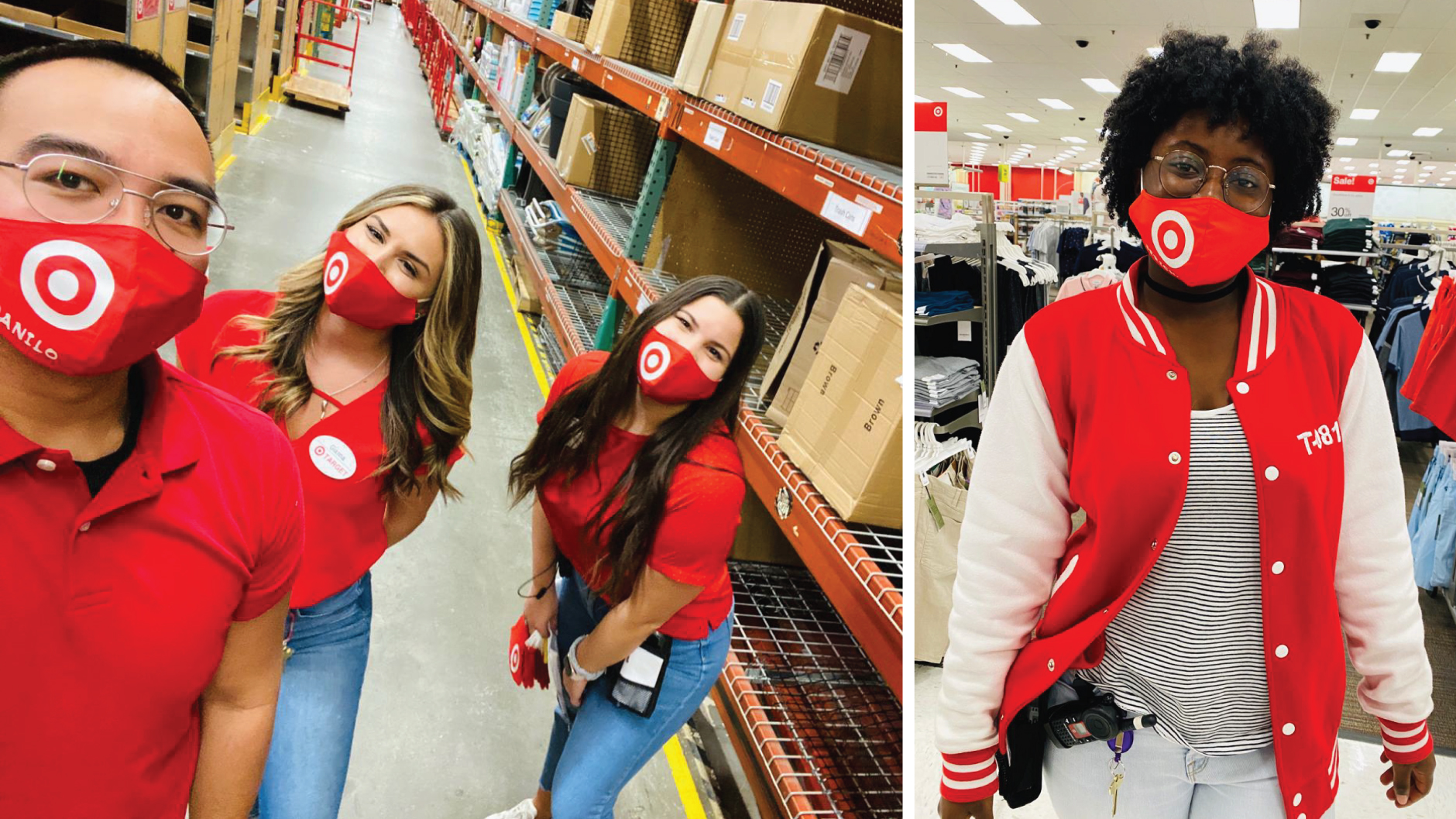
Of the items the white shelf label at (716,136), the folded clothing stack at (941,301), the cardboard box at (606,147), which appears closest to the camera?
the white shelf label at (716,136)

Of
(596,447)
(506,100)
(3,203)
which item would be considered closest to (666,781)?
(596,447)

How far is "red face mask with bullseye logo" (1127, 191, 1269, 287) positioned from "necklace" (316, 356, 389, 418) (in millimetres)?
1464

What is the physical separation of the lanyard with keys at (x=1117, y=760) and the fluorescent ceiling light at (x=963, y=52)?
12189 mm

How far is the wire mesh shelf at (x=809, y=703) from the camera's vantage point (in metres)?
2.24

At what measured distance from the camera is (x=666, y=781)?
266 cm

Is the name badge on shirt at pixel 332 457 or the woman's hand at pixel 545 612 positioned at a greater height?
A: the name badge on shirt at pixel 332 457

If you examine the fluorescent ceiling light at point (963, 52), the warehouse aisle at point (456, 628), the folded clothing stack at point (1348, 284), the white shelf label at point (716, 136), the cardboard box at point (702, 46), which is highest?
the fluorescent ceiling light at point (963, 52)

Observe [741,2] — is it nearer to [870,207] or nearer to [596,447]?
[870,207]

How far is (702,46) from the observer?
3158mm

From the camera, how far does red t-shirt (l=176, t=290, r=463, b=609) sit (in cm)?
177

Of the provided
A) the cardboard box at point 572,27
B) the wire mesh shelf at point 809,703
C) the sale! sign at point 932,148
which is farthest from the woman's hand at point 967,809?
the cardboard box at point 572,27

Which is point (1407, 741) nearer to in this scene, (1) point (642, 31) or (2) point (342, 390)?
(2) point (342, 390)

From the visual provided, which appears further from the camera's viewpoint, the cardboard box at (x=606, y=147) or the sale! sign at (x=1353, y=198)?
the sale! sign at (x=1353, y=198)

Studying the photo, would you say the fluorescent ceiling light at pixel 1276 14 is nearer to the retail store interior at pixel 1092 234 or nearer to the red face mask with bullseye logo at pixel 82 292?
the retail store interior at pixel 1092 234
